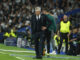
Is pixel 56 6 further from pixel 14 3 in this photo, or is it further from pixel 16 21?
pixel 14 3

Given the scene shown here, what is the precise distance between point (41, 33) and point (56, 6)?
47.1 feet

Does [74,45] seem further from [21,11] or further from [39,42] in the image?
[21,11]

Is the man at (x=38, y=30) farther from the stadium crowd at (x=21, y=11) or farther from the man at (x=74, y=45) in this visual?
the stadium crowd at (x=21, y=11)

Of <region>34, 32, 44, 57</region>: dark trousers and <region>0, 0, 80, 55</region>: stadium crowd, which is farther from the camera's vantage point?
<region>0, 0, 80, 55</region>: stadium crowd

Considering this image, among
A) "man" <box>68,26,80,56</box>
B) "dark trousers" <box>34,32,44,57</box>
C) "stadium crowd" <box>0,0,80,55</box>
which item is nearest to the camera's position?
"dark trousers" <box>34,32,44,57</box>

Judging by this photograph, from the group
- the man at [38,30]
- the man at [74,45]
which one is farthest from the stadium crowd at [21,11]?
the man at [38,30]

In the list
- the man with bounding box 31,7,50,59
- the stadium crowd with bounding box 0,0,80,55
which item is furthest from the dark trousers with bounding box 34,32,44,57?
the stadium crowd with bounding box 0,0,80,55

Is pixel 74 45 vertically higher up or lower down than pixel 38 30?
lower down

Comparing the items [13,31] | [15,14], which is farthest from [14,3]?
[13,31]

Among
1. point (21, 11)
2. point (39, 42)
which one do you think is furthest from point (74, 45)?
point (21, 11)

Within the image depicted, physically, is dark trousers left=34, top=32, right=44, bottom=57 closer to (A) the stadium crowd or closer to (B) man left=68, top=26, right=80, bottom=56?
(B) man left=68, top=26, right=80, bottom=56

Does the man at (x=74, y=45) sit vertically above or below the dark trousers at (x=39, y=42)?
below

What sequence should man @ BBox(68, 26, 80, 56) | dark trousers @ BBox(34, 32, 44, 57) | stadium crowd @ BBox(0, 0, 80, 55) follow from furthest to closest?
stadium crowd @ BBox(0, 0, 80, 55) < man @ BBox(68, 26, 80, 56) < dark trousers @ BBox(34, 32, 44, 57)

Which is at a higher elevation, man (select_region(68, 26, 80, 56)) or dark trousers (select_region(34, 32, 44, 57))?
dark trousers (select_region(34, 32, 44, 57))
